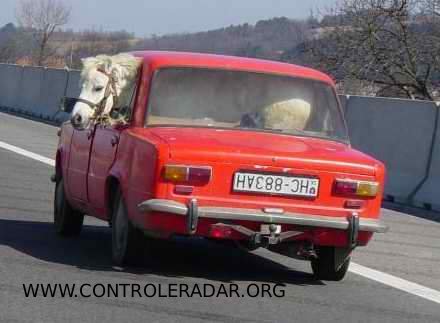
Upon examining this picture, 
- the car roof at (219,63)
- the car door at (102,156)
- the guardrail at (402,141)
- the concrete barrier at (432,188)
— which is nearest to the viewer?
the car door at (102,156)

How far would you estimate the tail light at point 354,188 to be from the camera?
326 inches

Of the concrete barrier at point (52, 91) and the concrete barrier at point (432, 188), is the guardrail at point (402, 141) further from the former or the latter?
the concrete barrier at point (52, 91)

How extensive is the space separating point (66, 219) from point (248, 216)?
2951 millimetres

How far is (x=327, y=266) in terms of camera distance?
906 centimetres

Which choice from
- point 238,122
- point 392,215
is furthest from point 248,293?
point 392,215

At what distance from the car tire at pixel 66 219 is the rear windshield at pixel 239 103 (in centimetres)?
194

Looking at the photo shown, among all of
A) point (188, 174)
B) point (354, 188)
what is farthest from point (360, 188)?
point (188, 174)

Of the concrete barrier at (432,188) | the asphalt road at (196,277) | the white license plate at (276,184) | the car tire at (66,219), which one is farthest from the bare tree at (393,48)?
the white license plate at (276,184)

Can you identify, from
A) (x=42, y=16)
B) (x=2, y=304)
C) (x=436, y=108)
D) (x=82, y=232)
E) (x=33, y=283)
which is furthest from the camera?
(x=42, y=16)

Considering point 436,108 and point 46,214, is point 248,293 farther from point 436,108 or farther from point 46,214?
point 436,108

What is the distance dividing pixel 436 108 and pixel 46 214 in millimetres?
6539

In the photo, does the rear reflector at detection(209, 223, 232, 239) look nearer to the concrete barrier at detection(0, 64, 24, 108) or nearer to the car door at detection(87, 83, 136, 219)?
the car door at detection(87, 83, 136, 219)

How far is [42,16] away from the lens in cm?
6288

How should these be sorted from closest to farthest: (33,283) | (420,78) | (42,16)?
(33,283) → (420,78) → (42,16)
